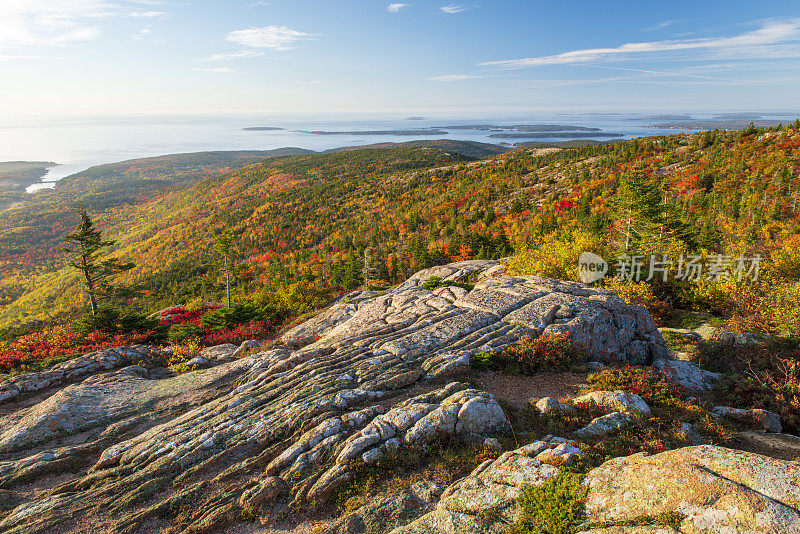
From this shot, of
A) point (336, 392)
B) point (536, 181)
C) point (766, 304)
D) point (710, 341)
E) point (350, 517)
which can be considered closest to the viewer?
point (350, 517)

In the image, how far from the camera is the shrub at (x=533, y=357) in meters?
13.8

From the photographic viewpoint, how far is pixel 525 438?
369 inches

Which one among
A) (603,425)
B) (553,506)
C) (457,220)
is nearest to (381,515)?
(553,506)

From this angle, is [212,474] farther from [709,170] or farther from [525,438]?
[709,170]

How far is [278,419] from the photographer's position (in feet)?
34.3

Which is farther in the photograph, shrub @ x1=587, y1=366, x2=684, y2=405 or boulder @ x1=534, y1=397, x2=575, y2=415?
shrub @ x1=587, y1=366, x2=684, y2=405

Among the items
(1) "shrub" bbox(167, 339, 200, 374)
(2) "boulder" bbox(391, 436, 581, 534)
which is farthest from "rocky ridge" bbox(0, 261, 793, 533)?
(1) "shrub" bbox(167, 339, 200, 374)

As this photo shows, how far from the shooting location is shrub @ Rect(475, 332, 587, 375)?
1377 cm

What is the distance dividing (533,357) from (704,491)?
8677mm

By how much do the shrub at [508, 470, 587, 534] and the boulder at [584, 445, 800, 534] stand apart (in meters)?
0.20

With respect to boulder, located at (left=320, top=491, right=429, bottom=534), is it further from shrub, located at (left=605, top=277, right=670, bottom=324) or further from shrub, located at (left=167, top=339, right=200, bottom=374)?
shrub, located at (left=605, top=277, right=670, bottom=324)

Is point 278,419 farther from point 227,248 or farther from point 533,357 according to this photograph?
point 227,248

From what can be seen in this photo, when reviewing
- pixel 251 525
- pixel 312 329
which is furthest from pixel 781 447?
pixel 312 329

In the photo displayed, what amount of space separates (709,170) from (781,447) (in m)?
94.8
